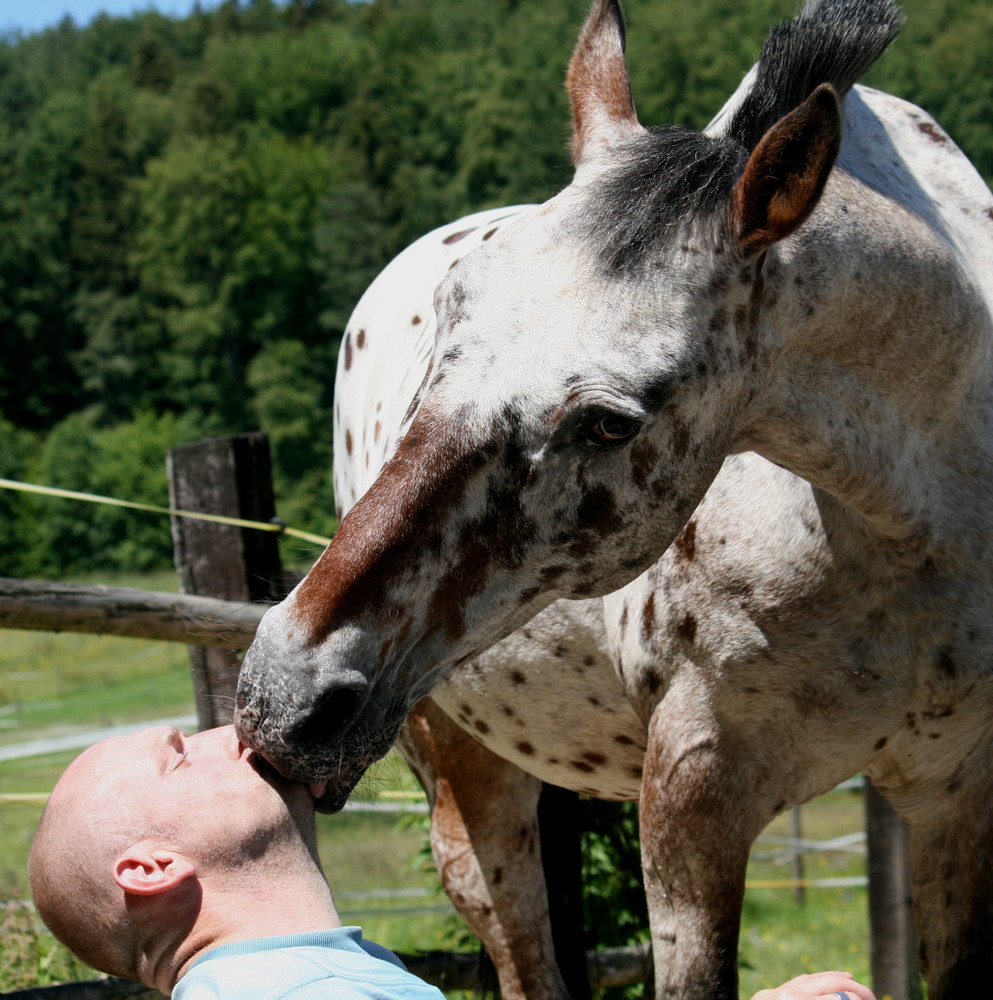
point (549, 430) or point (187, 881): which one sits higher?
point (549, 430)

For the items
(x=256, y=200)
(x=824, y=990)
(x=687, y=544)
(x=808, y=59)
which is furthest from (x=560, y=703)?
(x=256, y=200)

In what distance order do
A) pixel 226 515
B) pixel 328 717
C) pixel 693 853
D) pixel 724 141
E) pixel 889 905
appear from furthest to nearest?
1. pixel 889 905
2. pixel 226 515
3. pixel 693 853
4. pixel 724 141
5. pixel 328 717

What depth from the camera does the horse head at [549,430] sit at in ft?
5.25

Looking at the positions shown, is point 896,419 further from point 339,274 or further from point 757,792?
point 339,274

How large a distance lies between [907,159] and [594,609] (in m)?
1.08

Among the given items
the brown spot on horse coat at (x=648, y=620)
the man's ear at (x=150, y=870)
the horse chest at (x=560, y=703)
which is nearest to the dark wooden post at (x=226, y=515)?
the horse chest at (x=560, y=703)

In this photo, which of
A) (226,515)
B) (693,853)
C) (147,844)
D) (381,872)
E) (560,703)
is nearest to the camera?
(147,844)

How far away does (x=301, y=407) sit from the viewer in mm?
42469

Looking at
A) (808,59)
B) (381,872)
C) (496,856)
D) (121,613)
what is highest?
(808,59)

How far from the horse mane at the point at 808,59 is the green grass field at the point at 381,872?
47.7 inches

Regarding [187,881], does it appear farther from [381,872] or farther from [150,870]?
[381,872]

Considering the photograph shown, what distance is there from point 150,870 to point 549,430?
2.48 ft

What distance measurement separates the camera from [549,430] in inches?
64.8

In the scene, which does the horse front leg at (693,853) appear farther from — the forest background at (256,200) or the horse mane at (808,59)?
the forest background at (256,200)
